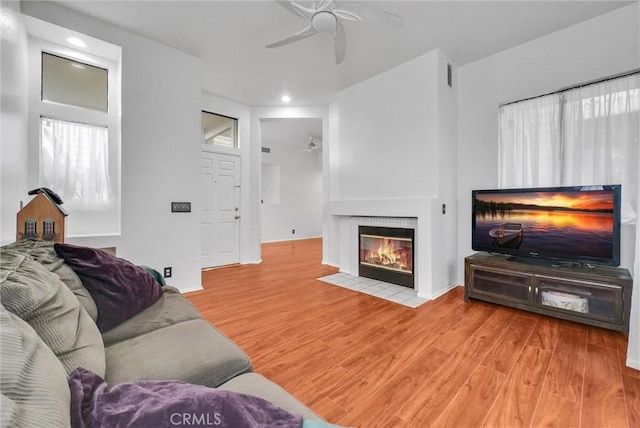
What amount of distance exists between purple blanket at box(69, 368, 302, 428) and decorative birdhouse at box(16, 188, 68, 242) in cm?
194

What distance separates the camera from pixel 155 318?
4.80 ft

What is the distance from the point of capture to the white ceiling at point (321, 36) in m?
2.50

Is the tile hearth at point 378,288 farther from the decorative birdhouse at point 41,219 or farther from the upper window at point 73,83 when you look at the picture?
the upper window at point 73,83

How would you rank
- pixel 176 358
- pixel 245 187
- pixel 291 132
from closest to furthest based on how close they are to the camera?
pixel 176 358 → pixel 245 187 → pixel 291 132

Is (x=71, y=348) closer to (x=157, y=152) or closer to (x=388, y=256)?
(x=157, y=152)

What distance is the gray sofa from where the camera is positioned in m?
0.52

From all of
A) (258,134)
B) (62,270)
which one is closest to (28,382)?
(62,270)

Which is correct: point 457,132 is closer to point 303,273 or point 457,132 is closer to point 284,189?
point 303,273

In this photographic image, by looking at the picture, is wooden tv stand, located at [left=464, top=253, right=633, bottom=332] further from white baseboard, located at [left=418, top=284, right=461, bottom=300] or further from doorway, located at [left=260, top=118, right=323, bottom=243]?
doorway, located at [left=260, top=118, right=323, bottom=243]

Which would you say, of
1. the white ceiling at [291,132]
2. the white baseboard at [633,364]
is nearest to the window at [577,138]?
the white baseboard at [633,364]

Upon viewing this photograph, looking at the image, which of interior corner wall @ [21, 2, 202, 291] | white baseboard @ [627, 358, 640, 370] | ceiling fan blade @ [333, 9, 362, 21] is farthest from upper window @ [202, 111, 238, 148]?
white baseboard @ [627, 358, 640, 370]

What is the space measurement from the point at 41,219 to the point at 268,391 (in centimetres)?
223

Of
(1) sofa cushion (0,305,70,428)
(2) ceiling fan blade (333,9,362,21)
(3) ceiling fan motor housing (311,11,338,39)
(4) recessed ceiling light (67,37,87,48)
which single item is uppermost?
(4) recessed ceiling light (67,37,87,48)

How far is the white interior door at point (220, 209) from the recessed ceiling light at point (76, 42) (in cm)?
200
